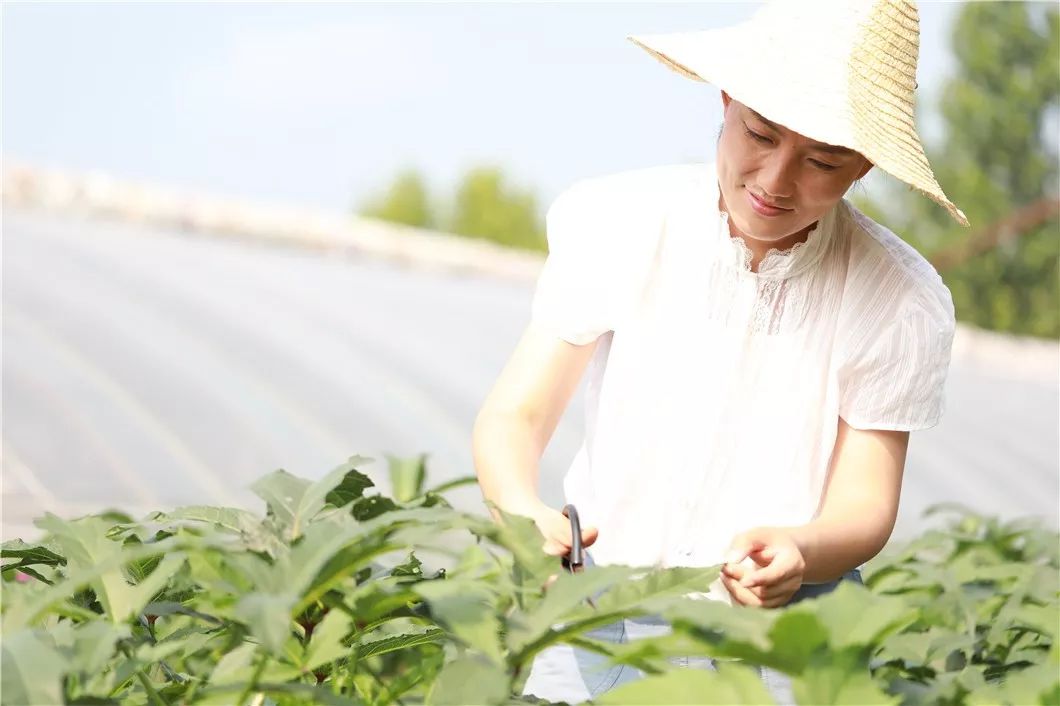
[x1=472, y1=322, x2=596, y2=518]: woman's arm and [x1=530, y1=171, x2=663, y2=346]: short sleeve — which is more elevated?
[x1=530, y1=171, x2=663, y2=346]: short sleeve

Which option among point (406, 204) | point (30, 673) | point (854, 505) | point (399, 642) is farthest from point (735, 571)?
point (406, 204)

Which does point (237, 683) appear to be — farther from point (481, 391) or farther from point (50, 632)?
point (481, 391)

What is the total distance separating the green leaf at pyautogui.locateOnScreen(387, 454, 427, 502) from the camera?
197cm

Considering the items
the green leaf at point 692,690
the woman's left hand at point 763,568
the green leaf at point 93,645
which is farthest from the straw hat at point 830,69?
the green leaf at point 93,645

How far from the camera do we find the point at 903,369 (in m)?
1.66

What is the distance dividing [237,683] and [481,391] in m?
3.83

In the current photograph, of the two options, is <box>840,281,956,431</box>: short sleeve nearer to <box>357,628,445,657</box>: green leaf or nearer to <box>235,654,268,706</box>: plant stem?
<box>357,628,445,657</box>: green leaf

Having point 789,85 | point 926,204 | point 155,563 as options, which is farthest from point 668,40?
point 926,204

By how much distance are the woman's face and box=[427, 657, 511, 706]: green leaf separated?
834mm

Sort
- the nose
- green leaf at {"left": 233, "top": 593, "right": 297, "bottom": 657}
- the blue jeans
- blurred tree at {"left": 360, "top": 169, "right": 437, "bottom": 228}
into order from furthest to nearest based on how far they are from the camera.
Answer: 1. blurred tree at {"left": 360, "top": 169, "right": 437, "bottom": 228}
2. the nose
3. the blue jeans
4. green leaf at {"left": 233, "top": 593, "right": 297, "bottom": 657}

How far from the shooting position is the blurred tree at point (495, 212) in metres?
28.3

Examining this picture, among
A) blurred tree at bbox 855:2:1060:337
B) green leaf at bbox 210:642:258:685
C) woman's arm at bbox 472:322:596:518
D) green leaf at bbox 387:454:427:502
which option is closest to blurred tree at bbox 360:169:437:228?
blurred tree at bbox 855:2:1060:337

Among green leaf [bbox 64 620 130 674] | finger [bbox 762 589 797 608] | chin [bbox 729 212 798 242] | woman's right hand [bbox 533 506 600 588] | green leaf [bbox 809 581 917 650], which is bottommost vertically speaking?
finger [bbox 762 589 797 608]

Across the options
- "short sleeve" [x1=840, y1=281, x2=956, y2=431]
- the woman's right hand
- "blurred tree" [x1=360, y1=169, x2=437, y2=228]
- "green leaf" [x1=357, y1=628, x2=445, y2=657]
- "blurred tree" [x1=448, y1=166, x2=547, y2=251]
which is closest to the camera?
"green leaf" [x1=357, y1=628, x2=445, y2=657]
